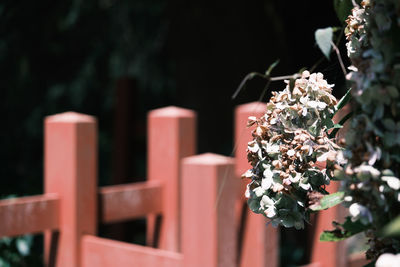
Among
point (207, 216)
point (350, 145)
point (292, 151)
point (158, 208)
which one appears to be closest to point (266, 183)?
point (292, 151)

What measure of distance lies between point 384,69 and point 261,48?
11.1 feet

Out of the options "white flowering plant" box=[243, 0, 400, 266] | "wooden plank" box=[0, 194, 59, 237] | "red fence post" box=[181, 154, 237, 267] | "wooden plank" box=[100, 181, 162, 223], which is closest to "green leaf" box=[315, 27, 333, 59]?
"white flowering plant" box=[243, 0, 400, 266]

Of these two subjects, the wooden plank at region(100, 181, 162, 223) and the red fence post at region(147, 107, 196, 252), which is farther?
the red fence post at region(147, 107, 196, 252)

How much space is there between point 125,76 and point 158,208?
1690 millimetres

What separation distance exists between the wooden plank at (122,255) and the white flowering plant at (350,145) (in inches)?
56.1

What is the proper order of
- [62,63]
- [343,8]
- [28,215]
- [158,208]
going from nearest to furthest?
[343,8] < [28,215] < [158,208] < [62,63]

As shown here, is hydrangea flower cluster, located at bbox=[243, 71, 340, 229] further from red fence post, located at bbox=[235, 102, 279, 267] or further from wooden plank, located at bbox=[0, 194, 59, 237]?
red fence post, located at bbox=[235, 102, 279, 267]

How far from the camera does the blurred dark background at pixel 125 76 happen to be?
371 cm

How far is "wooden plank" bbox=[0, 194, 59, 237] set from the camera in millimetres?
2178

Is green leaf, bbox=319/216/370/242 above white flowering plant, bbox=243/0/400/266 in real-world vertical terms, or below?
below

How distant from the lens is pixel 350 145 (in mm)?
542

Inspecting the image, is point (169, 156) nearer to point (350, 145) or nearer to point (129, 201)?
point (129, 201)

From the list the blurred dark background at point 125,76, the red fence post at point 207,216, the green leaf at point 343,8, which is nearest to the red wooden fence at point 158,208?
the red fence post at point 207,216

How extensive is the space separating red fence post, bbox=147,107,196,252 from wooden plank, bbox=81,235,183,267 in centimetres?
47
